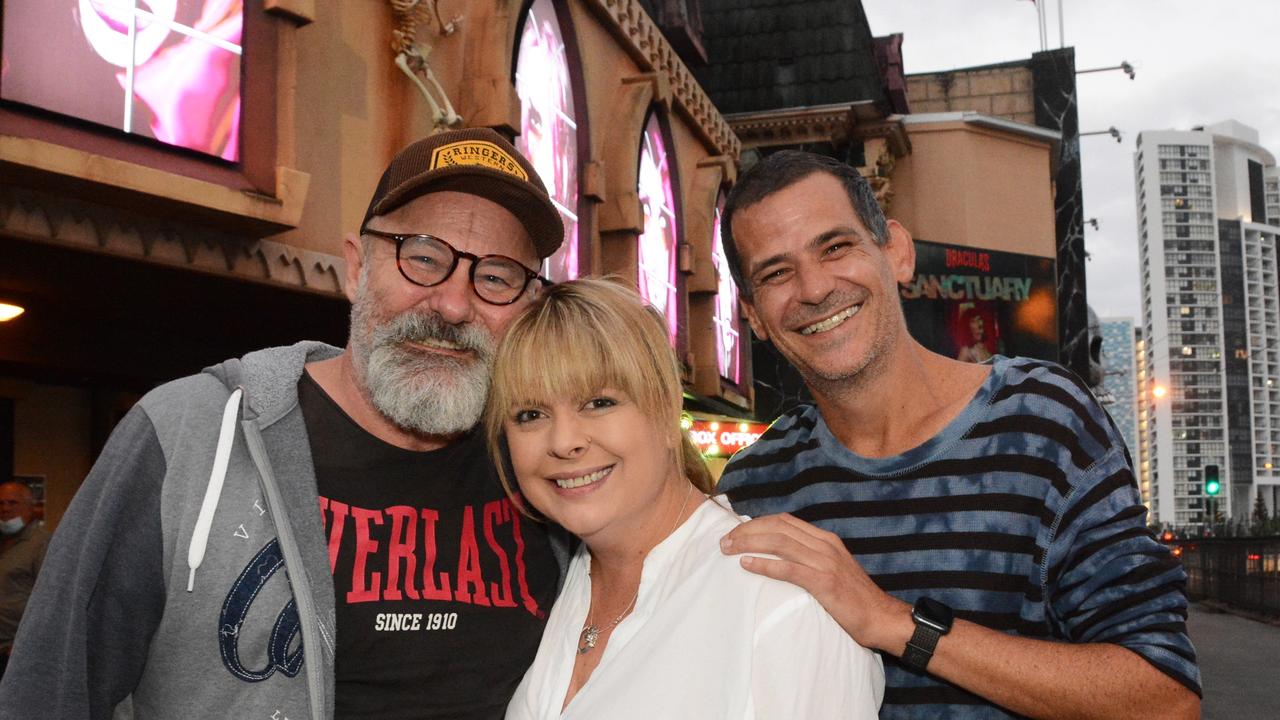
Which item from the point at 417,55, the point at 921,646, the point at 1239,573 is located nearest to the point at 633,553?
the point at 921,646

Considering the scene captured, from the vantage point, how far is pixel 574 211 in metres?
11.3

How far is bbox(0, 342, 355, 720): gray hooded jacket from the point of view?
8.34 ft

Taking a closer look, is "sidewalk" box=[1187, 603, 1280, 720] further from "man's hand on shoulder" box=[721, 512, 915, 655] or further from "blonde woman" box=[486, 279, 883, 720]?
"blonde woman" box=[486, 279, 883, 720]

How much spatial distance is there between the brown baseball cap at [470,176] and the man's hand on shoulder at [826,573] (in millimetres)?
1433

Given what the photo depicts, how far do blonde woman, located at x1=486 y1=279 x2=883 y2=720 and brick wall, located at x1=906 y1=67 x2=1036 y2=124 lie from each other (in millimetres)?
30330

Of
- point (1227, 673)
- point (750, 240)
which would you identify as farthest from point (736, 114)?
point (750, 240)

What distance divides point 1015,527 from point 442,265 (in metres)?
2.02

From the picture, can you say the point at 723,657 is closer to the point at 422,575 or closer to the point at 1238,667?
the point at 422,575

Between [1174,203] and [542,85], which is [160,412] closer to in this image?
[542,85]

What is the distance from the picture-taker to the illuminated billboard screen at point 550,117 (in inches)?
396

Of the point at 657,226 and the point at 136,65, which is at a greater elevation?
the point at 657,226

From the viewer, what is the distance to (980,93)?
1237 inches

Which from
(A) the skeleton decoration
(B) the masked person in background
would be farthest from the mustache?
(B) the masked person in background

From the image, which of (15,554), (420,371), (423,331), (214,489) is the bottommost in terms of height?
(15,554)
